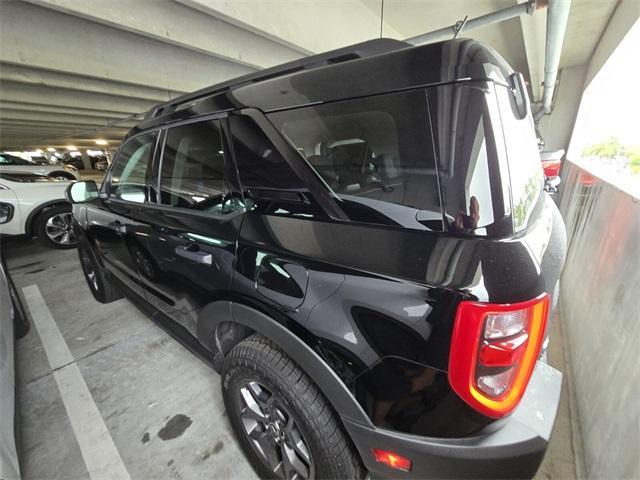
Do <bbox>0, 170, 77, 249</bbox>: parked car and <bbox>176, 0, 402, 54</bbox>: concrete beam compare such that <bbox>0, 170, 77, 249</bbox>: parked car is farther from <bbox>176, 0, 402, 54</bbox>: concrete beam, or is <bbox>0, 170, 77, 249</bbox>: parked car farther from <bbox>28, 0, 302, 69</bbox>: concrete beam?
<bbox>176, 0, 402, 54</bbox>: concrete beam

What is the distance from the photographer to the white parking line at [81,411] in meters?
1.62

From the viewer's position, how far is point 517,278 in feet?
2.71

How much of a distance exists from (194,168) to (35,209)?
4.89 metres

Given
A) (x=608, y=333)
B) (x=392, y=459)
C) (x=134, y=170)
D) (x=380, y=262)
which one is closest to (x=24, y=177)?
(x=134, y=170)

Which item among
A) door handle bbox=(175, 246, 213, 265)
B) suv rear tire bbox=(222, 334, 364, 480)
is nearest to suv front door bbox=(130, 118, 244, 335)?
door handle bbox=(175, 246, 213, 265)

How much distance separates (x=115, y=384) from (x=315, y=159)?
227 centimetres

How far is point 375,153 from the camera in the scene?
1050 millimetres

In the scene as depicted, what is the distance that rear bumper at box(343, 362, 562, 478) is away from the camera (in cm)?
90

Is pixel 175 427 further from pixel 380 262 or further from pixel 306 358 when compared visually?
pixel 380 262

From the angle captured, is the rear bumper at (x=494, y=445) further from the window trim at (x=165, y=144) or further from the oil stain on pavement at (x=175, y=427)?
the oil stain on pavement at (x=175, y=427)

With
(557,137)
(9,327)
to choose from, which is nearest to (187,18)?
(9,327)

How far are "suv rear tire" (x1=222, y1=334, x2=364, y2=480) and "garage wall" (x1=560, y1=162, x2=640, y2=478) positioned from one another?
1.16 meters

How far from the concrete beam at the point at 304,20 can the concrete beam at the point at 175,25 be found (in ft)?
1.66

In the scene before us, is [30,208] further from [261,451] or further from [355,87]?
[355,87]
